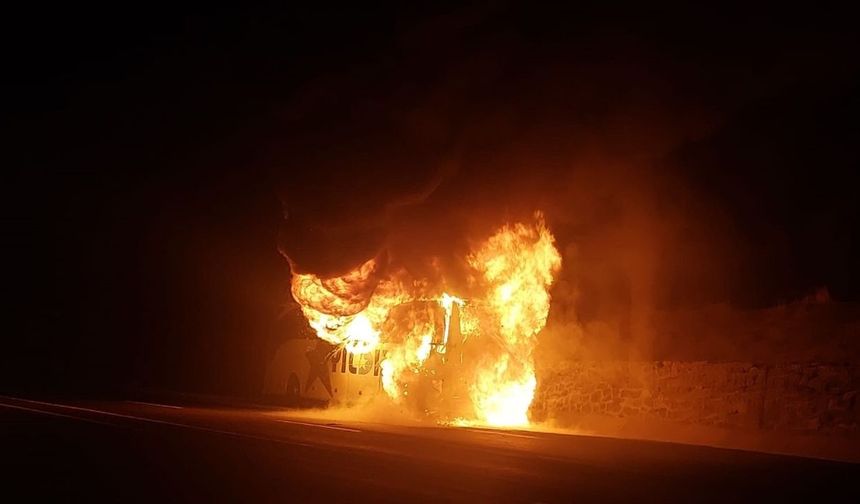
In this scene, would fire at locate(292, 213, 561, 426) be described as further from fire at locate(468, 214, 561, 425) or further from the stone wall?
the stone wall

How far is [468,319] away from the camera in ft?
88.7

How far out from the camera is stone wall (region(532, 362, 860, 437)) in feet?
64.4

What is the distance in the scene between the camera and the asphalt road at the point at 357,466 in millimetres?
10438

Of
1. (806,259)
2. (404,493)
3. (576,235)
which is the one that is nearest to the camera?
(404,493)

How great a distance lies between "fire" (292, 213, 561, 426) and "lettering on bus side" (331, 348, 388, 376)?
35 centimetres

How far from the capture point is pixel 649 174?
30.0m

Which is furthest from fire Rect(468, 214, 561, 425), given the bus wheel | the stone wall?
the bus wheel

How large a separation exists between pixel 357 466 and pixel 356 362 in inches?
648

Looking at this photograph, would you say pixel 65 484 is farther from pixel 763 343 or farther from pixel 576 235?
pixel 576 235

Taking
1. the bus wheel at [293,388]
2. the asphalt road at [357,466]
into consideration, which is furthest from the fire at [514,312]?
the bus wheel at [293,388]

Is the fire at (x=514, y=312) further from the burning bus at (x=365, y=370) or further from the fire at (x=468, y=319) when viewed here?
the burning bus at (x=365, y=370)

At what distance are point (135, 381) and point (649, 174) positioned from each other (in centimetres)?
2506

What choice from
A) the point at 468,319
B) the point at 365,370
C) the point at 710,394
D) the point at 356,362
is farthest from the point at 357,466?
the point at 356,362

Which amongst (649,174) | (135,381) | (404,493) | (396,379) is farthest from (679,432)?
(135,381)
